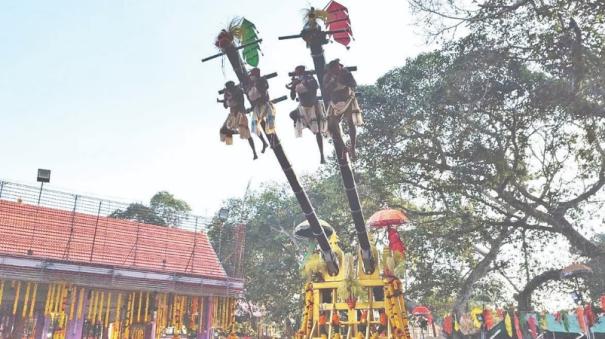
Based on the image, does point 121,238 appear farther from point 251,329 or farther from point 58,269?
point 251,329

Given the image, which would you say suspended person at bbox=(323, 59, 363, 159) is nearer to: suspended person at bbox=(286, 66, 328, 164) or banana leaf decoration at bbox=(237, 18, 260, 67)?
suspended person at bbox=(286, 66, 328, 164)

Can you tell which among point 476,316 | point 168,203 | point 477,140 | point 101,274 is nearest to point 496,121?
point 477,140

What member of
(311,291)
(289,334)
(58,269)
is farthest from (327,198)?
(311,291)

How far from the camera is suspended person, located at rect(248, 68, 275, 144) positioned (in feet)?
15.9

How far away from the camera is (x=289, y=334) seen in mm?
23547

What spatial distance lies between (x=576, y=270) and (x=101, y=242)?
12.8 m

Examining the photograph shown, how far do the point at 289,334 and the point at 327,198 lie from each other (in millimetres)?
7814

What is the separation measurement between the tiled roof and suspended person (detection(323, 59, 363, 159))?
8845 mm

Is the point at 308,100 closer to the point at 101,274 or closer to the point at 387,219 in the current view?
the point at 387,219

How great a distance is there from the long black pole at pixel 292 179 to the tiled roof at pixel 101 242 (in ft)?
22.2

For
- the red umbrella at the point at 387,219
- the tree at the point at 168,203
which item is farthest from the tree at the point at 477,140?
the tree at the point at 168,203

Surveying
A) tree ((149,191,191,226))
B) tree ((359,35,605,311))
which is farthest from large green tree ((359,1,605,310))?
tree ((149,191,191,226))

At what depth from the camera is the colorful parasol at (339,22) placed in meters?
4.75

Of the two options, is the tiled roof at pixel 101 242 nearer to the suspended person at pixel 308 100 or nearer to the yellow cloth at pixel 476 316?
the yellow cloth at pixel 476 316
